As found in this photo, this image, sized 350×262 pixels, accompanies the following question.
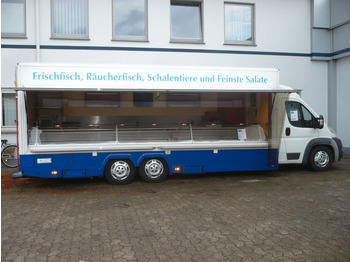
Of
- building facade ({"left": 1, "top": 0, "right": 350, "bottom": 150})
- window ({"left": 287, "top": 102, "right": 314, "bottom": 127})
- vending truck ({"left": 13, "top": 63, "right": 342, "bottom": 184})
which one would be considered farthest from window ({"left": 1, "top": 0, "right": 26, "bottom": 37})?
window ({"left": 287, "top": 102, "right": 314, "bottom": 127})

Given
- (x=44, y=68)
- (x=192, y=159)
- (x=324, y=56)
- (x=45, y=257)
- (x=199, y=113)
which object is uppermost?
(x=324, y=56)

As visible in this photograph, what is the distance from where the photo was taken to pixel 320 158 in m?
9.67

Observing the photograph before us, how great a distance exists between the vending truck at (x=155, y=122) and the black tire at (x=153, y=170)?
0.02 metres

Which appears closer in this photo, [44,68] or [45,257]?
[45,257]

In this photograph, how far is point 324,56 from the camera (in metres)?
13.7

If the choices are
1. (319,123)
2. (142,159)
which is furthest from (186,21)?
(142,159)

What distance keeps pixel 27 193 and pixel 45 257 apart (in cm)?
395

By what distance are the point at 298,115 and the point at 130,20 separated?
6.82 metres

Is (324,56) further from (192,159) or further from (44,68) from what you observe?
(44,68)

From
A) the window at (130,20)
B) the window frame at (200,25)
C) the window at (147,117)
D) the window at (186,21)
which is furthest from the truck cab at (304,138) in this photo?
the window at (130,20)

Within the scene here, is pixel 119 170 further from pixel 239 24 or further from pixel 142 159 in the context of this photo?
pixel 239 24

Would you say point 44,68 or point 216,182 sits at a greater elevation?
point 44,68

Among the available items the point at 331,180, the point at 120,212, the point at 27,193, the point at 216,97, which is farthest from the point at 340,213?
the point at 27,193

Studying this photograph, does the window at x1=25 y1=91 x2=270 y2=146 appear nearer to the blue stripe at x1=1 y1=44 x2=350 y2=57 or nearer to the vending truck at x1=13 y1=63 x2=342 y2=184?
the vending truck at x1=13 y1=63 x2=342 y2=184
